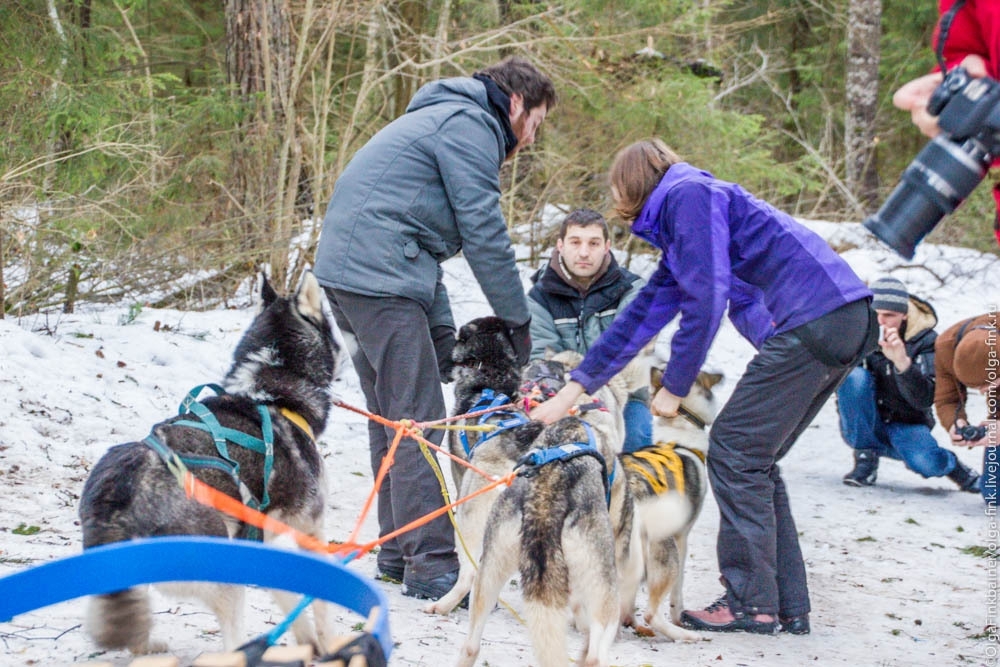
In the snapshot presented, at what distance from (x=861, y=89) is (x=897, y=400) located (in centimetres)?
987

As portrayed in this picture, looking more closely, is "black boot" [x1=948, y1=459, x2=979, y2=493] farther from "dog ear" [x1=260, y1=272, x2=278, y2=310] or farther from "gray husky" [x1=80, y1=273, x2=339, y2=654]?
"dog ear" [x1=260, y1=272, x2=278, y2=310]

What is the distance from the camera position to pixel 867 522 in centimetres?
598

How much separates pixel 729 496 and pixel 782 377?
56 centimetres

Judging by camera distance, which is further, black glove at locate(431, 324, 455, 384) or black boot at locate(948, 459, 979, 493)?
black boot at locate(948, 459, 979, 493)

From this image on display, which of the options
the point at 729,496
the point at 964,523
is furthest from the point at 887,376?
the point at 729,496

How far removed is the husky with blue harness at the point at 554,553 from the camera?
3.02 m

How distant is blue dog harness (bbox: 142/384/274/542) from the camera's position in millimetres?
2869

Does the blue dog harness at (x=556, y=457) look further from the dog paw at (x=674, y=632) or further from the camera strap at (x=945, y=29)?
the camera strap at (x=945, y=29)

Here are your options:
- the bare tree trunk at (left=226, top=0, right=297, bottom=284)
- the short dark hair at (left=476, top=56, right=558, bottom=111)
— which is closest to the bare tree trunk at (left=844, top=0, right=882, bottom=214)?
the bare tree trunk at (left=226, top=0, right=297, bottom=284)

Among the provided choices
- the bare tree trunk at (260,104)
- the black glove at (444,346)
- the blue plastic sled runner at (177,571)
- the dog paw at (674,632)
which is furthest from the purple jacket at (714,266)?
the bare tree trunk at (260,104)

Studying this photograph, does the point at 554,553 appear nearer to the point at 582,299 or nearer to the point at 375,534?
the point at 375,534

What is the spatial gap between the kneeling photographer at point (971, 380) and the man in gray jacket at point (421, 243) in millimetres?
3284

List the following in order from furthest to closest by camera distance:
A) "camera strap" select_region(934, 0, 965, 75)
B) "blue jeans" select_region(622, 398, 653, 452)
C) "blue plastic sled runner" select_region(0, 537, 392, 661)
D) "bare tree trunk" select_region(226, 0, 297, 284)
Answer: "bare tree trunk" select_region(226, 0, 297, 284) → "blue jeans" select_region(622, 398, 653, 452) → "camera strap" select_region(934, 0, 965, 75) → "blue plastic sled runner" select_region(0, 537, 392, 661)

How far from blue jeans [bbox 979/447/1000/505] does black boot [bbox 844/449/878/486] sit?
2.94 feet
